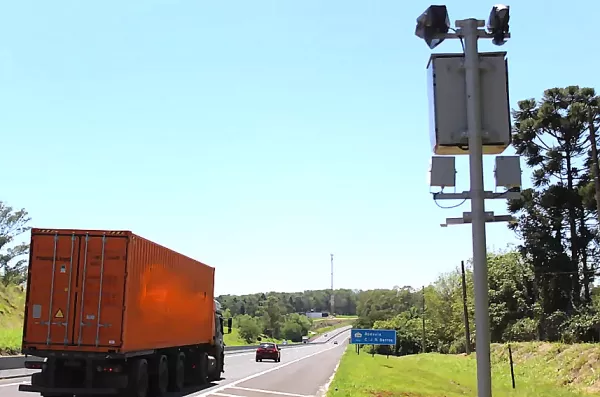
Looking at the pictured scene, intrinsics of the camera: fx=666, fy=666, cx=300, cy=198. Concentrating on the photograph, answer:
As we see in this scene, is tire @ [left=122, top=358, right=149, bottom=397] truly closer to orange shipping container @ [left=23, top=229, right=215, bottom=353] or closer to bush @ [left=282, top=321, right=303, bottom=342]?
orange shipping container @ [left=23, top=229, right=215, bottom=353]

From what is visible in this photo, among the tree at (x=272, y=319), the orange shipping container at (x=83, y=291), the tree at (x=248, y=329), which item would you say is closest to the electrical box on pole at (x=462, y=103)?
the orange shipping container at (x=83, y=291)

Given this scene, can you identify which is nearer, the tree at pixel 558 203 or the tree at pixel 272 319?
the tree at pixel 558 203

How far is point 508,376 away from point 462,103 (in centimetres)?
3501

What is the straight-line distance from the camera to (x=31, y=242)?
15.3 meters

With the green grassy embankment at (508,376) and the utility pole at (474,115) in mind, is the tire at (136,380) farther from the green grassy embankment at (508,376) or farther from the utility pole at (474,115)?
the utility pole at (474,115)

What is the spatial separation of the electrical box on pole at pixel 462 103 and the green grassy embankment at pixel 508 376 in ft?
46.3

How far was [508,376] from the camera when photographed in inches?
1469

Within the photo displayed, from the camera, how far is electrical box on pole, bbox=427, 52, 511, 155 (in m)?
5.61

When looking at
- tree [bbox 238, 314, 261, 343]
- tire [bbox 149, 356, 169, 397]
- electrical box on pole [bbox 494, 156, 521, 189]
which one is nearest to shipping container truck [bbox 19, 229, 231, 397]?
tire [bbox 149, 356, 169, 397]

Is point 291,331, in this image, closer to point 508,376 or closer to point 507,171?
point 508,376

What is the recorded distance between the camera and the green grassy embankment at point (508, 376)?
23.8 meters

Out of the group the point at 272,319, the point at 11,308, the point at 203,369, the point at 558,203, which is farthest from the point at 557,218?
the point at 272,319

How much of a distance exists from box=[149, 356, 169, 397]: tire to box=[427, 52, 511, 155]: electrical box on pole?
14.1 metres

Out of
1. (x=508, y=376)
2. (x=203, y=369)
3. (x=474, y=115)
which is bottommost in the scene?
(x=508, y=376)
